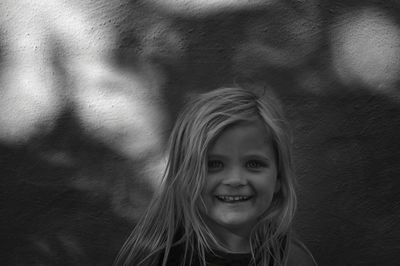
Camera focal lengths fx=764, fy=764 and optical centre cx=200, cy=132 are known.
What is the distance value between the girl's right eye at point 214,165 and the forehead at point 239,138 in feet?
0.13

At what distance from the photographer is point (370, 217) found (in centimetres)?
316

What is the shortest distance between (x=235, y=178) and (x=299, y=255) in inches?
24.3

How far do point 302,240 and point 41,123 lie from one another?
1187 mm

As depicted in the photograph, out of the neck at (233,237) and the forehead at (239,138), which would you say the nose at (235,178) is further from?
the neck at (233,237)

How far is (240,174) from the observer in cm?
238

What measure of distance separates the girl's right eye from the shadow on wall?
724 millimetres

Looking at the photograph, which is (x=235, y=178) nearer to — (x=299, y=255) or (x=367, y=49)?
(x=299, y=255)

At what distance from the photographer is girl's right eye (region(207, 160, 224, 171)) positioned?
243 centimetres

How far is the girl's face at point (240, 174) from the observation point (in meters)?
2.39

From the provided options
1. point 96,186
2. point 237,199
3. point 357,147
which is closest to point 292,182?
point 237,199

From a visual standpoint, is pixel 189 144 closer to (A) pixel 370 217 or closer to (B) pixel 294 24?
(B) pixel 294 24

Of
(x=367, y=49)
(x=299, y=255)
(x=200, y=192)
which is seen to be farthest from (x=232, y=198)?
(x=367, y=49)

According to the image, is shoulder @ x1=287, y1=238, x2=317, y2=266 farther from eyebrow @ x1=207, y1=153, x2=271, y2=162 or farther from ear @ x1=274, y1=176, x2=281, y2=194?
eyebrow @ x1=207, y1=153, x2=271, y2=162

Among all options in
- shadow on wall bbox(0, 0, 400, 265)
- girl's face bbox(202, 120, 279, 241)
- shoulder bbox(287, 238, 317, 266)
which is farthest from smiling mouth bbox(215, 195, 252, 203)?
shadow on wall bbox(0, 0, 400, 265)
